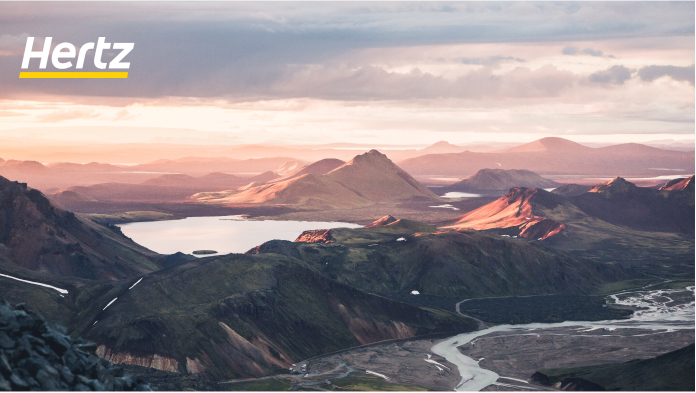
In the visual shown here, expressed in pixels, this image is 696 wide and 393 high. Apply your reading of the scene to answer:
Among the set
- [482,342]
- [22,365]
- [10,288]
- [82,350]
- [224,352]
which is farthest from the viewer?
[482,342]

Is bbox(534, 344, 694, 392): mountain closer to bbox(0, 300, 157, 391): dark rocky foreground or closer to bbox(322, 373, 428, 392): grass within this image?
bbox(322, 373, 428, 392): grass

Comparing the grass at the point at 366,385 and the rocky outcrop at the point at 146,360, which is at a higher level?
the rocky outcrop at the point at 146,360

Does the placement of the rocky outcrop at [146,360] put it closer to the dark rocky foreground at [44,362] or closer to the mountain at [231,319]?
the mountain at [231,319]

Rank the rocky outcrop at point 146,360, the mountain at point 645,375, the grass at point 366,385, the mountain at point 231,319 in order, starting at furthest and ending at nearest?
the mountain at point 231,319
the rocky outcrop at point 146,360
the grass at point 366,385
the mountain at point 645,375

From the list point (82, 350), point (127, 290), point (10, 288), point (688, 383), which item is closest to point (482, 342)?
point (688, 383)

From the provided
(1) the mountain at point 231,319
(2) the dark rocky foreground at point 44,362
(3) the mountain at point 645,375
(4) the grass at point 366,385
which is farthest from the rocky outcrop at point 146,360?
(3) the mountain at point 645,375

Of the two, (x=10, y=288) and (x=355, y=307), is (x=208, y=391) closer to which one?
(x=10, y=288)

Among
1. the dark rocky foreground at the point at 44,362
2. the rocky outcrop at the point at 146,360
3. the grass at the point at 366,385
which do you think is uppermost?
the dark rocky foreground at the point at 44,362
